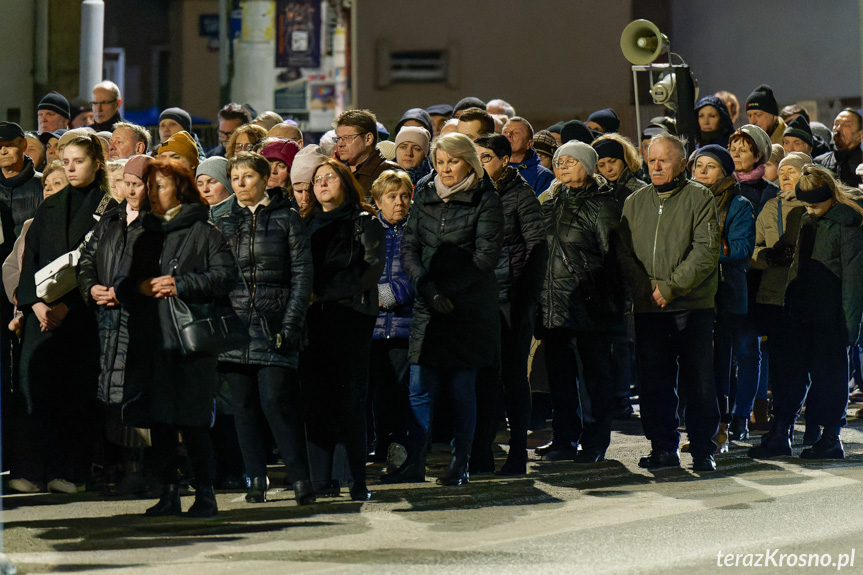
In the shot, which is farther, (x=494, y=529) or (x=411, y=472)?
(x=411, y=472)

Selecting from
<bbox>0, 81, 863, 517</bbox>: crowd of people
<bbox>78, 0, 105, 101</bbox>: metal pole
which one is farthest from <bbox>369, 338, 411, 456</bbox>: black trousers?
<bbox>78, 0, 105, 101</bbox>: metal pole

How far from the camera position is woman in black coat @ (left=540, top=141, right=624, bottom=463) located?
1027 cm

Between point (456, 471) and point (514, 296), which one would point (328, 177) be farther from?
point (456, 471)

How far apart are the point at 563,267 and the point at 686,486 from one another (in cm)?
174

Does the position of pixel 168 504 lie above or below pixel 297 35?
below

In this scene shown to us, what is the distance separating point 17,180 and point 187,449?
2747 millimetres

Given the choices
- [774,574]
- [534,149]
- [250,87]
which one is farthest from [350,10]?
[774,574]

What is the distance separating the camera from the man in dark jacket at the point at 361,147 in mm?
10359

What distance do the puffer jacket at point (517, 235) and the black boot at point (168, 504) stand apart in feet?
8.27

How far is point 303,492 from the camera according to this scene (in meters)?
8.68

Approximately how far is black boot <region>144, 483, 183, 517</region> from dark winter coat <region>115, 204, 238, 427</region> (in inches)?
15.6

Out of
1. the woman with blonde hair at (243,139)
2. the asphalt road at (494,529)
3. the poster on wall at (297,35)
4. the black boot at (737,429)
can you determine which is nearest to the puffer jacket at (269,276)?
the asphalt road at (494,529)

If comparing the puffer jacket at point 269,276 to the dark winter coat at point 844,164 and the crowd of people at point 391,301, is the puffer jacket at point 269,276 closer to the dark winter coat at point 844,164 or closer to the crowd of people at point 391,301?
the crowd of people at point 391,301

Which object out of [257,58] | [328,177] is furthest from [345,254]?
[257,58]
